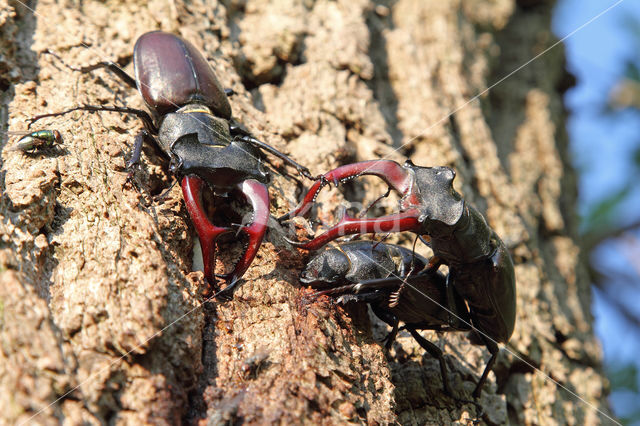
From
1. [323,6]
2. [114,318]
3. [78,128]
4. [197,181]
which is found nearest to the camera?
[114,318]

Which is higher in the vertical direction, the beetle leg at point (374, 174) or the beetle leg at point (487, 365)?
the beetle leg at point (374, 174)

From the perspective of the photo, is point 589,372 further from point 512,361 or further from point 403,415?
point 403,415

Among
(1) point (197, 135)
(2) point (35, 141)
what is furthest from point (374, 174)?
(2) point (35, 141)

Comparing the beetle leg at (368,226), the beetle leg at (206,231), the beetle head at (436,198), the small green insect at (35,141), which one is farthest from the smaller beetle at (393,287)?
the small green insect at (35,141)

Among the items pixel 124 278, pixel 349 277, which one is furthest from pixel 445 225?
pixel 124 278

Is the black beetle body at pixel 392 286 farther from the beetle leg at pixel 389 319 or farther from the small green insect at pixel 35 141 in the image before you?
the small green insect at pixel 35 141

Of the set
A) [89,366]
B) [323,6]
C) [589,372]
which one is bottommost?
[89,366]

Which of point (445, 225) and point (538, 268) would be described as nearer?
point (445, 225)
